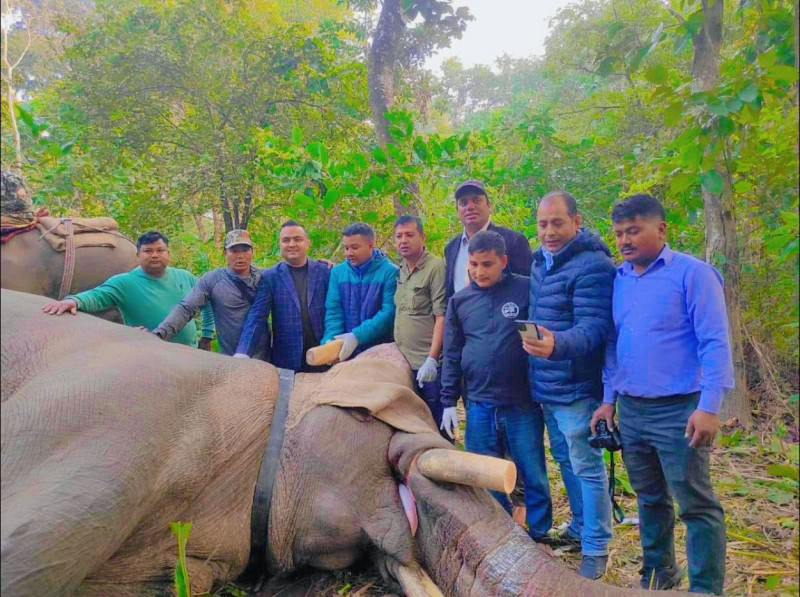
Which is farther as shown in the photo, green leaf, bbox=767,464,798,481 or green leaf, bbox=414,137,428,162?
green leaf, bbox=414,137,428,162

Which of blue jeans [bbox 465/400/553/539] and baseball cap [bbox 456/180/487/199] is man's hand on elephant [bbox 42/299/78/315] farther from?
baseball cap [bbox 456/180/487/199]

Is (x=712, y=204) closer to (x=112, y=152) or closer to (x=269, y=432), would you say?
(x=269, y=432)

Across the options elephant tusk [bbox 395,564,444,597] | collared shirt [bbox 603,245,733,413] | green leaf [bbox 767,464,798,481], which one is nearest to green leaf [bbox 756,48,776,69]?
collared shirt [bbox 603,245,733,413]

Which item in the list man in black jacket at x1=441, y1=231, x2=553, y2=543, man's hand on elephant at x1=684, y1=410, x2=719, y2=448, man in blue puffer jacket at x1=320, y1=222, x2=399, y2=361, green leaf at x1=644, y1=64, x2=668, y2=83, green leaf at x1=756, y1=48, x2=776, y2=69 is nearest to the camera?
man's hand on elephant at x1=684, y1=410, x2=719, y2=448

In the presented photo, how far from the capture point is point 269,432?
2979 mm

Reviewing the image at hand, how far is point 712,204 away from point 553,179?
458 centimetres

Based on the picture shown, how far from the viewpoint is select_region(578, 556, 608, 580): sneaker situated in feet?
9.79

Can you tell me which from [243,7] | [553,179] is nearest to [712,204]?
[553,179]

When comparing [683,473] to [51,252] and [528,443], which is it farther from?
[51,252]

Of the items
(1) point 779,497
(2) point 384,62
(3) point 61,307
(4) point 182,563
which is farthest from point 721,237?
(2) point 384,62

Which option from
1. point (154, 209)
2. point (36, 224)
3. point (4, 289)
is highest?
point (154, 209)

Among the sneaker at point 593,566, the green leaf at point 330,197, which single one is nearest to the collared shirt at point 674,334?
the sneaker at point 593,566

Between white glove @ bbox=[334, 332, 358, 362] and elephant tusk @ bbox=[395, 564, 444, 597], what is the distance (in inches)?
61.7

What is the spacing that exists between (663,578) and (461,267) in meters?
2.07
